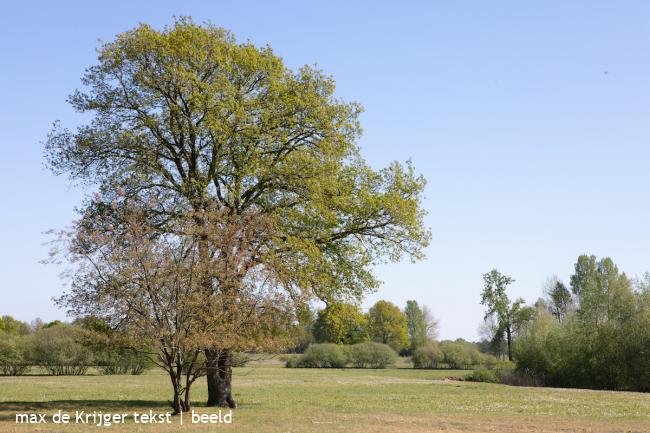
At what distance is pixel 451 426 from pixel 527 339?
138 ft

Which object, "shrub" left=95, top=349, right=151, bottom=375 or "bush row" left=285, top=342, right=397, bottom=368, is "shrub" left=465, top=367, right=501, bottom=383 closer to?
"bush row" left=285, top=342, right=397, bottom=368

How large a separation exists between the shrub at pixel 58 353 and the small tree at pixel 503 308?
58.8m

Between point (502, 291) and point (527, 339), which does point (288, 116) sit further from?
point (502, 291)

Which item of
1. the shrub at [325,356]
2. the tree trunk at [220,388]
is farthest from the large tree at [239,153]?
the shrub at [325,356]

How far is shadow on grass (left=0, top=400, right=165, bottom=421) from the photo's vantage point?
2638 centimetres

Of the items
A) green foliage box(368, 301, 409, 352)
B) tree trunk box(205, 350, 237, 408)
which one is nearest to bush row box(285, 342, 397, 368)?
green foliage box(368, 301, 409, 352)

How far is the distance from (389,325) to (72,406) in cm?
10492

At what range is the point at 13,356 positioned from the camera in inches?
2817

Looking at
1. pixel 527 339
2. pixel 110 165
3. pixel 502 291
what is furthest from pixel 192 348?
pixel 502 291

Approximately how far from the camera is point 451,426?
2314 centimetres

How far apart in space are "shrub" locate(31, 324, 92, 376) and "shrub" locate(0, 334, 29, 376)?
49.2 inches

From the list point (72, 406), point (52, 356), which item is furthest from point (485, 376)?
point (52, 356)

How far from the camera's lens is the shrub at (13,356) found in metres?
71.4

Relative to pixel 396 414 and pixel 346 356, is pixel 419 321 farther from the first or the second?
pixel 396 414
